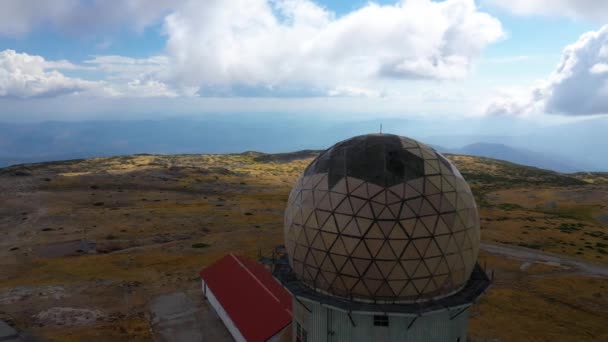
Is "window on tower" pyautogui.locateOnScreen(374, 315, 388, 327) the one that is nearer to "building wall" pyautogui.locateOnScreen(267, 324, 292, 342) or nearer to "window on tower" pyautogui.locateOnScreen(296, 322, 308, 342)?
"window on tower" pyautogui.locateOnScreen(296, 322, 308, 342)

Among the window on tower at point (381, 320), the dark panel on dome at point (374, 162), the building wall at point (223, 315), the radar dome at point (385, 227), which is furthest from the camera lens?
the building wall at point (223, 315)

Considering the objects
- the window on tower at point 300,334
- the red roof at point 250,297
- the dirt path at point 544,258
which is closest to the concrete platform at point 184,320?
the red roof at point 250,297

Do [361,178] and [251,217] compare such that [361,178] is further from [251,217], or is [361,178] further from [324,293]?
[251,217]

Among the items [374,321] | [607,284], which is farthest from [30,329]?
[607,284]

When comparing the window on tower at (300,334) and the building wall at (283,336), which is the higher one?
the window on tower at (300,334)

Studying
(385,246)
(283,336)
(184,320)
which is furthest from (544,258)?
(184,320)

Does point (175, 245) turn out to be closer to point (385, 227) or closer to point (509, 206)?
point (385, 227)

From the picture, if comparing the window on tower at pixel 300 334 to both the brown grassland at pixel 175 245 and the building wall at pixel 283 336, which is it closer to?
the building wall at pixel 283 336

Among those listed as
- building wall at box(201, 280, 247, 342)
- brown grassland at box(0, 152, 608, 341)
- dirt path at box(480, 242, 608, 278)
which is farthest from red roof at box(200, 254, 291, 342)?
dirt path at box(480, 242, 608, 278)
